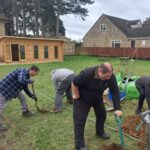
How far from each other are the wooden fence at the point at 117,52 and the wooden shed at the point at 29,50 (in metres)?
6.70

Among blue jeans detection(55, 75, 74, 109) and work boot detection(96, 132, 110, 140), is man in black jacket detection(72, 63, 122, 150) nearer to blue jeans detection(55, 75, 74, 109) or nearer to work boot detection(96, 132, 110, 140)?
work boot detection(96, 132, 110, 140)

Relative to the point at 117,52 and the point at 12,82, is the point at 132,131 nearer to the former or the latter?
the point at 12,82

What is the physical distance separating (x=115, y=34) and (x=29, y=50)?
16.0 m

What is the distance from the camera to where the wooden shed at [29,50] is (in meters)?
20.6

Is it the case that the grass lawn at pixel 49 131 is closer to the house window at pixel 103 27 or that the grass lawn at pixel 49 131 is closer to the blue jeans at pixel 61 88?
the blue jeans at pixel 61 88

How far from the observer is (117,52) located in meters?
27.3

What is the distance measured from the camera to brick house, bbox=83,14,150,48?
108ft

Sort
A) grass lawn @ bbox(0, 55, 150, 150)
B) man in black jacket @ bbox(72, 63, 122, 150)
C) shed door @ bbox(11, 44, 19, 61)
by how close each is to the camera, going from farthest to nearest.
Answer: shed door @ bbox(11, 44, 19, 61)
grass lawn @ bbox(0, 55, 150, 150)
man in black jacket @ bbox(72, 63, 122, 150)

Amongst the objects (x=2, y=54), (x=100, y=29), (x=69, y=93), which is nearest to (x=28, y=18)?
(x=100, y=29)

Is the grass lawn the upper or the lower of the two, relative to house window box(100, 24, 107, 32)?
lower

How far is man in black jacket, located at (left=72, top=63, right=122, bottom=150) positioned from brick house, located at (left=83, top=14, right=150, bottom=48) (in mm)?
30061

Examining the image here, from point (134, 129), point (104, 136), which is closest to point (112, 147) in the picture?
point (104, 136)

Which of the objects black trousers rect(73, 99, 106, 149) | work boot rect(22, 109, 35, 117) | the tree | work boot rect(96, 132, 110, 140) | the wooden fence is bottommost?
work boot rect(96, 132, 110, 140)

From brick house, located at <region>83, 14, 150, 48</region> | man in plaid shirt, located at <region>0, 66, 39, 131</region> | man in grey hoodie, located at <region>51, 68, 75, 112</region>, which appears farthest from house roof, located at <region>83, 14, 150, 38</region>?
man in plaid shirt, located at <region>0, 66, 39, 131</region>
